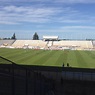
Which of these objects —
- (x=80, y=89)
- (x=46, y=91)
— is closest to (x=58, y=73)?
(x=80, y=89)

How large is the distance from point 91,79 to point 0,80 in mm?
20956

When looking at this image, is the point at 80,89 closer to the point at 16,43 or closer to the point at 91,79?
the point at 91,79

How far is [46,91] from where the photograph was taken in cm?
1325

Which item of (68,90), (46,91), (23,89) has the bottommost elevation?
(68,90)

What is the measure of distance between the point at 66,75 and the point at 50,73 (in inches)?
72.3

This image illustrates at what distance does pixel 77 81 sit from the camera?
25922 mm

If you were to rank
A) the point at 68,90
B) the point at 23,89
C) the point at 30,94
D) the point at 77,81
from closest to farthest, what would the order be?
the point at 23,89
the point at 30,94
the point at 68,90
the point at 77,81

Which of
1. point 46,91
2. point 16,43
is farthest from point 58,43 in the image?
point 46,91

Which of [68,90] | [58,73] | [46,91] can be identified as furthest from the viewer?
[58,73]

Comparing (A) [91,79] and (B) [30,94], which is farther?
(A) [91,79]

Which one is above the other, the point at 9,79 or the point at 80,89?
the point at 9,79

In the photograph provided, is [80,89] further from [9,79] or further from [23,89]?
[9,79]

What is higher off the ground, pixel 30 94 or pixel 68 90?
pixel 30 94


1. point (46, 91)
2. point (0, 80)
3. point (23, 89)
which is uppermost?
point (0, 80)
